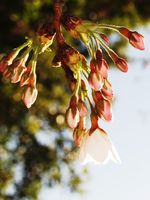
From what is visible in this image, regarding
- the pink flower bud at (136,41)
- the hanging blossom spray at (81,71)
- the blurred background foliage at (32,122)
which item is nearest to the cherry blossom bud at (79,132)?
the hanging blossom spray at (81,71)

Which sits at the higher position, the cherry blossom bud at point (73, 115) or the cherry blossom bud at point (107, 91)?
the cherry blossom bud at point (107, 91)

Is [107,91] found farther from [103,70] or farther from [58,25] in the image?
[58,25]

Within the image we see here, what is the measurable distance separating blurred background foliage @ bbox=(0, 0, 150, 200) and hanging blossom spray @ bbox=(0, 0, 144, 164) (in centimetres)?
326

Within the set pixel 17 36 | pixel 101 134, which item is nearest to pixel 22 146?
pixel 17 36

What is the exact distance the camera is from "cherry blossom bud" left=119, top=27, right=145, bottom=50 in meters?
1.35

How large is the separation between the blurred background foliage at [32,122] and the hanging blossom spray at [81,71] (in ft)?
10.7

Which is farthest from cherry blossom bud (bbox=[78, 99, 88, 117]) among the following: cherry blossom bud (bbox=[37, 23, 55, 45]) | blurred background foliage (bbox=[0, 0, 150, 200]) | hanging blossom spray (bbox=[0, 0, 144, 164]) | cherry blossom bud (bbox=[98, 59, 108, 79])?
blurred background foliage (bbox=[0, 0, 150, 200])

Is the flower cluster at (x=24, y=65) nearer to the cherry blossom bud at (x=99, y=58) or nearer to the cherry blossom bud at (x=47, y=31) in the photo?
the cherry blossom bud at (x=47, y=31)

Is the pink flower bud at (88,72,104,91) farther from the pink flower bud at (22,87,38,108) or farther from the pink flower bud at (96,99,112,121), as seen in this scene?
the pink flower bud at (22,87,38,108)

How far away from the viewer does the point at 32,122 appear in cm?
507

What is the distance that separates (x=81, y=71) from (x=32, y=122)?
3808mm

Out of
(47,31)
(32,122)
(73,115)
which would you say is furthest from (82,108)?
(32,122)

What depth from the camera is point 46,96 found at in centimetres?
536

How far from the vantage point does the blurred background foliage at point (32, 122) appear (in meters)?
Result: 4.77
